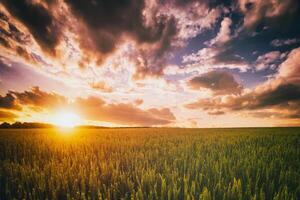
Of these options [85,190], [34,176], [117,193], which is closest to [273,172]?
[117,193]

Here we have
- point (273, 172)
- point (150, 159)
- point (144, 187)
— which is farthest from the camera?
point (150, 159)

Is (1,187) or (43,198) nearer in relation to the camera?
(43,198)

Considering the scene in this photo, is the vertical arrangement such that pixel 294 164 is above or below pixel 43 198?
above

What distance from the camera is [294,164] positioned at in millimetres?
3252

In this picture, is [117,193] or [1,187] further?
[1,187]

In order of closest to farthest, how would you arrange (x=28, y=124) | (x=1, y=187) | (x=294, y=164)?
(x=1, y=187) → (x=294, y=164) → (x=28, y=124)

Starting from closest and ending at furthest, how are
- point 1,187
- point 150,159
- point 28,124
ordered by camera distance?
1. point 1,187
2. point 150,159
3. point 28,124

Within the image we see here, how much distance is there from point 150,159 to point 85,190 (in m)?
1.50

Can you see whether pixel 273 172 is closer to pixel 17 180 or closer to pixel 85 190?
pixel 85 190

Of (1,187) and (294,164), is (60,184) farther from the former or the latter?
(294,164)

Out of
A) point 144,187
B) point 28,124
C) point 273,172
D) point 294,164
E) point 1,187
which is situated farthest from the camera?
point 28,124

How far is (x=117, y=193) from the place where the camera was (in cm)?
214

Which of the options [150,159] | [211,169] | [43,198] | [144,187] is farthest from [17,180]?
[211,169]

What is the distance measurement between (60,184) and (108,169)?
683 millimetres
